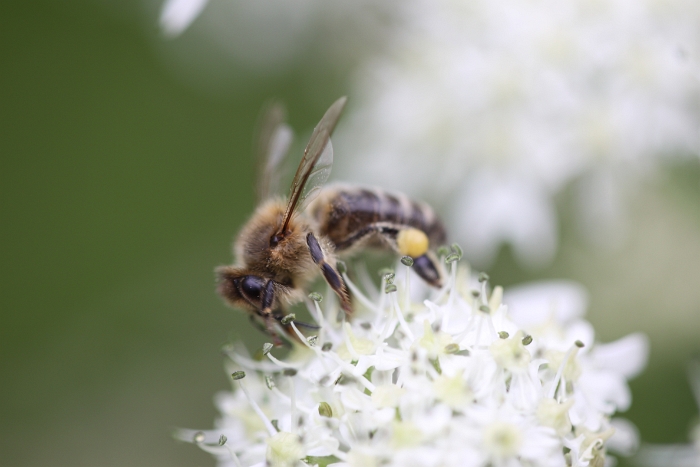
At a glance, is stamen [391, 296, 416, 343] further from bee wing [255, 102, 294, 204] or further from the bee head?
bee wing [255, 102, 294, 204]

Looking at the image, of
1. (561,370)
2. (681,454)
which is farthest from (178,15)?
(681,454)

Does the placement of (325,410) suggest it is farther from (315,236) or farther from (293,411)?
(315,236)

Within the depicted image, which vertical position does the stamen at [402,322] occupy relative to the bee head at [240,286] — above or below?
below

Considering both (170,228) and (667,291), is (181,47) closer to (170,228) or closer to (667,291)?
(170,228)

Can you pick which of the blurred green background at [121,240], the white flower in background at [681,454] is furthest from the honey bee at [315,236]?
the blurred green background at [121,240]

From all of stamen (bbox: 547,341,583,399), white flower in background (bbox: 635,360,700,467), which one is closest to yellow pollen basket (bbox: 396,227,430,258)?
stamen (bbox: 547,341,583,399)

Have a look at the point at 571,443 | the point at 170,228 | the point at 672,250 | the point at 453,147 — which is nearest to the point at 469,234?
the point at 453,147

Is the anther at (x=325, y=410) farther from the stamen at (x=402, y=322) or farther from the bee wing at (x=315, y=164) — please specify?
the bee wing at (x=315, y=164)
